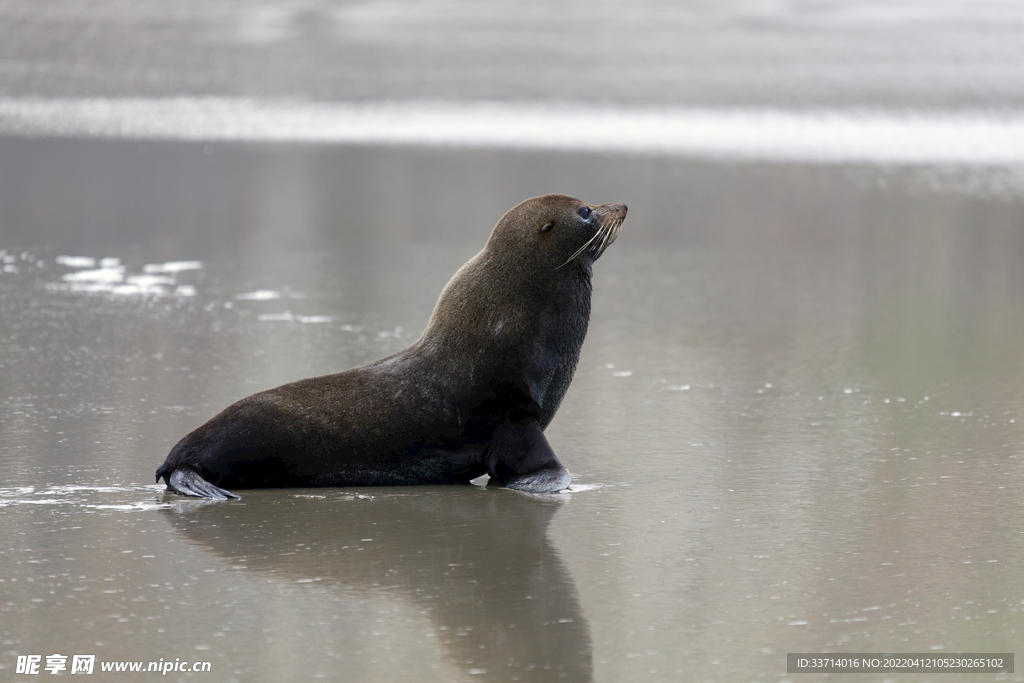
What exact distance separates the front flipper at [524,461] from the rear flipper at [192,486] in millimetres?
953

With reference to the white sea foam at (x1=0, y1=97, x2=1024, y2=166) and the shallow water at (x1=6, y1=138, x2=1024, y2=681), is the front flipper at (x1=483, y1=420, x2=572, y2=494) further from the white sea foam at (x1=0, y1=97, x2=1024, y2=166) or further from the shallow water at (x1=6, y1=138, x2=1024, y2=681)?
the white sea foam at (x1=0, y1=97, x2=1024, y2=166)

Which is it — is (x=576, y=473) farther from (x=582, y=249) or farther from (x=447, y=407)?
(x=582, y=249)

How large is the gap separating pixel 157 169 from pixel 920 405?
41.7 feet

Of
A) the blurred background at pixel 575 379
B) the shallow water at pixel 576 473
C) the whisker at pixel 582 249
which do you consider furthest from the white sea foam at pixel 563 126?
the whisker at pixel 582 249

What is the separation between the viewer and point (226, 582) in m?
3.74

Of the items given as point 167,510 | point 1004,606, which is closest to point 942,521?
point 1004,606

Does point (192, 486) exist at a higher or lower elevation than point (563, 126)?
higher

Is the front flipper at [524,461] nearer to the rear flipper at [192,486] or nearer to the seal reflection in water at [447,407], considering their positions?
the seal reflection in water at [447,407]

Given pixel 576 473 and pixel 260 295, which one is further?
pixel 260 295

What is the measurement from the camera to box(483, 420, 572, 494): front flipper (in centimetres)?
474

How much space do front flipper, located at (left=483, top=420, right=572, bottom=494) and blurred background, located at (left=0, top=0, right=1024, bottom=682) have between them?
81 millimetres

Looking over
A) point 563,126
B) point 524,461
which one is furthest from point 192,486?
point 563,126

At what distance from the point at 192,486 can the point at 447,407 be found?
956mm

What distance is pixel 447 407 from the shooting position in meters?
4.87
